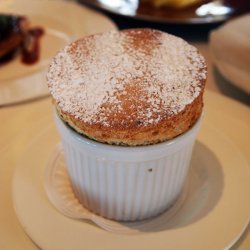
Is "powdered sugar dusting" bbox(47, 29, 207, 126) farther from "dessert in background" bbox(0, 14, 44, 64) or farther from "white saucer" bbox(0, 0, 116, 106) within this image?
"dessert in background" bbox(0, 14, 44, 64)

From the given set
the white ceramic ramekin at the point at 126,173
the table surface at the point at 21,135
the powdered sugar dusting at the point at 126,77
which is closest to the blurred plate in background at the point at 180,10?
the table surface at the point at 21,135

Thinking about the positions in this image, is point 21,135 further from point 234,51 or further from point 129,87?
point 234,51

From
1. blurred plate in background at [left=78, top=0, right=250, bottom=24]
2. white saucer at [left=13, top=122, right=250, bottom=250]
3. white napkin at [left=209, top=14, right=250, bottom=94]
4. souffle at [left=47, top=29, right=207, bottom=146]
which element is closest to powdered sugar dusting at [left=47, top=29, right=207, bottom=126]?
souffle at [left=47, top=29, right=207, bottom=146]

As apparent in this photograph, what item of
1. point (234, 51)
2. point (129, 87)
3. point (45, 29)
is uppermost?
point (129, 87)

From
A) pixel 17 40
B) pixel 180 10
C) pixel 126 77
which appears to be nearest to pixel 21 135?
pixel 126 77

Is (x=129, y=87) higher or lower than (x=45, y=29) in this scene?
higher

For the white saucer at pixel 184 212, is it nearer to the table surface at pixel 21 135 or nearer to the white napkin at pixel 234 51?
the table surface at pixel 21 135
